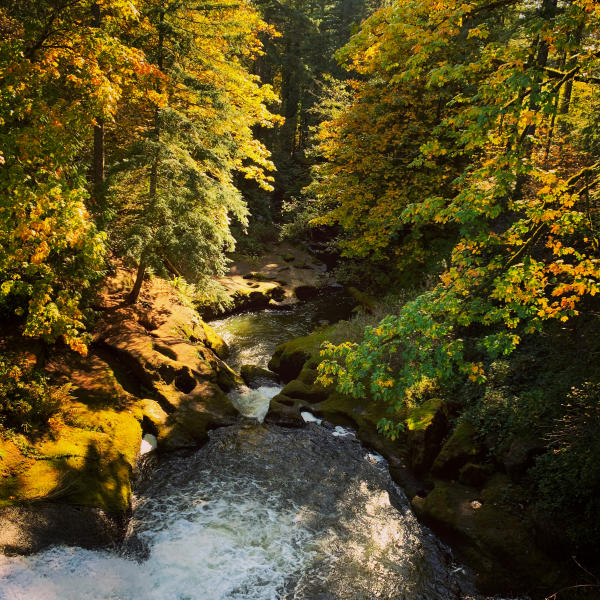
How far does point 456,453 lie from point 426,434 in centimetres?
72

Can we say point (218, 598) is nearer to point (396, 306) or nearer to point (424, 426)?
point (424, 426)

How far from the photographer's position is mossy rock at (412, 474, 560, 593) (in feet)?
19.2

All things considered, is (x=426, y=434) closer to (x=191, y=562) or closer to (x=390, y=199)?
(x=191, y=562)

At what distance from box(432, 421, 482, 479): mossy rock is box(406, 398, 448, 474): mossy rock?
0.33 meters

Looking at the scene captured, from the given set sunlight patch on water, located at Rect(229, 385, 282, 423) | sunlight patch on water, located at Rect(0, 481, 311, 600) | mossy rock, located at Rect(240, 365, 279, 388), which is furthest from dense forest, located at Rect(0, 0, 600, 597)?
sunlight patch on water, located at Rect(229, 385, 282, 423)

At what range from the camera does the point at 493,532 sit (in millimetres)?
6348

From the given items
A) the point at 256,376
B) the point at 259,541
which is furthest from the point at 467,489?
the point at 256,376

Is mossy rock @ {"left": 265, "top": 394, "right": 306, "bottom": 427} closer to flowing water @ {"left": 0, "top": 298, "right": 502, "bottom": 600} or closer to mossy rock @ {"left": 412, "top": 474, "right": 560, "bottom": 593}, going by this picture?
flowing water @ {"left": 0, "top": 298, "right": 502, "bottom": 600}

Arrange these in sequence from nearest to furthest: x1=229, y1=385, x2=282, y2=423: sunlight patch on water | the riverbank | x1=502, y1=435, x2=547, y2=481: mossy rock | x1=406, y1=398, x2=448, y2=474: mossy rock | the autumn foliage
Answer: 1. the autumn foliage
2. the riverbank
3. x1=502, y1=435, x2=547, y2=481: mossy rock
4. x1=406, y1=398, x2=448, y2=474: mossy rock
5. x1=229, y1=385, x2=282, y2=423: sunlight patch on water

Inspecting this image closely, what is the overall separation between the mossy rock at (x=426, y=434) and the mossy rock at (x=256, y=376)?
5.15m

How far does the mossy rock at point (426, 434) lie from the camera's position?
27.3 feet

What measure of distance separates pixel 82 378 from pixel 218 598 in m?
5.32

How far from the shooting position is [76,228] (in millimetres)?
6078

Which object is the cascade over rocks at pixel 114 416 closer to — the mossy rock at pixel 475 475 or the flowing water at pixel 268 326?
the flowing water at pixel 268 326
